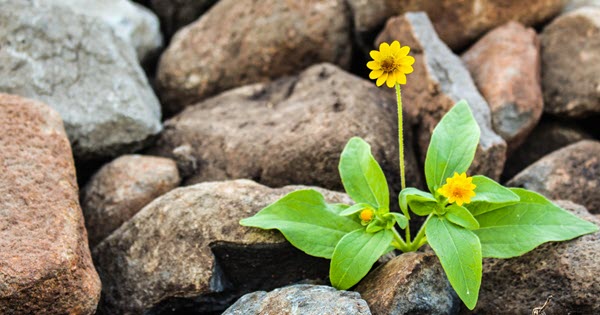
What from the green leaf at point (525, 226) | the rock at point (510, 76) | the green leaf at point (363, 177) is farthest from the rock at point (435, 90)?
the green leaf at point (363, 177)

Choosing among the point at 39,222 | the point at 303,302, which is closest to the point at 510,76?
the point at 303,302

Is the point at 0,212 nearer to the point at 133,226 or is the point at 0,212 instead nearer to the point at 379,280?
the point at 133,226

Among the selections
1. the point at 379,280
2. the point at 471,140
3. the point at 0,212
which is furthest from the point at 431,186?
the point at 0,212

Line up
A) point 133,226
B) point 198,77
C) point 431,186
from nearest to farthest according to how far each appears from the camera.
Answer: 1. point 431,186
2. point 133,226
3. point 198,77

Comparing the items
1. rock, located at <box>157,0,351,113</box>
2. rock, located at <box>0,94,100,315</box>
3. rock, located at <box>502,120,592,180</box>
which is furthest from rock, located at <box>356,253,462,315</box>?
rock, located at <box>157,0,351,113</box>

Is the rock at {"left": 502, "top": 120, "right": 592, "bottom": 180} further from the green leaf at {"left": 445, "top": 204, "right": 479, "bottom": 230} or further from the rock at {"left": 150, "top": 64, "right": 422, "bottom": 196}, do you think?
the green leaf at {"left": 445, "top": 204, "right": 479, "bottom": 230}

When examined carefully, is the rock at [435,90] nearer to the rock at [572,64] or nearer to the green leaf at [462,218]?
the rock at [572,64]
